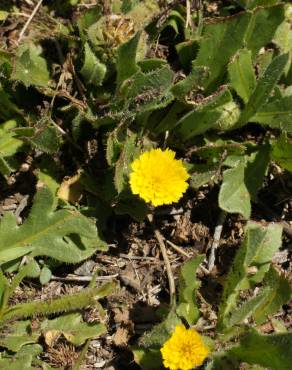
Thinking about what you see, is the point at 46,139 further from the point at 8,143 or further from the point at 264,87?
the point at 264,87

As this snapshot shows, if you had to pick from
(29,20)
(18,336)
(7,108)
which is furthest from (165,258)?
(29,20)

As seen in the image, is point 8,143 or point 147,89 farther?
point 8,143

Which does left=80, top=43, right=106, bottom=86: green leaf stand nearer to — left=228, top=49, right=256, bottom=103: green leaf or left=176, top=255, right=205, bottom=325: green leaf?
left=228, top=49, right=256, bottom=103: green leaf

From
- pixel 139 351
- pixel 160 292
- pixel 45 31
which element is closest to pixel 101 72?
pixel 45 31

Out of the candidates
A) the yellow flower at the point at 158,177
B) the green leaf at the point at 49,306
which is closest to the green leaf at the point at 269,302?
the yellow flower at the point at 158,177

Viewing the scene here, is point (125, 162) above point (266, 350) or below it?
above

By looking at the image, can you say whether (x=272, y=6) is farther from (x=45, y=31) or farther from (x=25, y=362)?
(x=25, y=362)
